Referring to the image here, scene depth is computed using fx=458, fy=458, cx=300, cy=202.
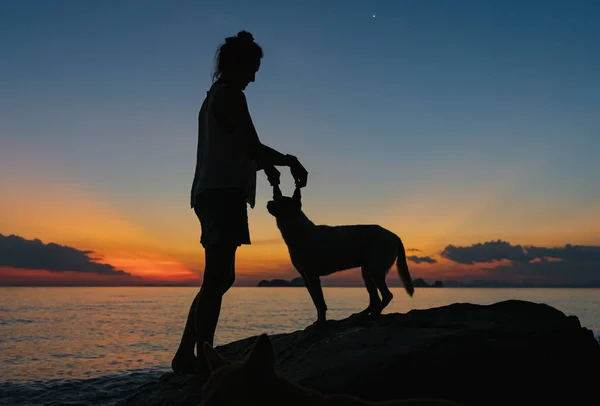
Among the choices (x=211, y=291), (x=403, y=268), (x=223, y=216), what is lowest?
(x=211, y=291)

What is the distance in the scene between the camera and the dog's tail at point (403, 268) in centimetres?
725

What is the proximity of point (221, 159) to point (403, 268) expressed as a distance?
4185 mm

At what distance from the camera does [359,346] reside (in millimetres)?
4316

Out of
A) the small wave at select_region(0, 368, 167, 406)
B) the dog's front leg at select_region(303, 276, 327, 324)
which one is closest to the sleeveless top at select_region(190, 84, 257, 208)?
the dog's front leg at select_region(303, 276, 327, 324)

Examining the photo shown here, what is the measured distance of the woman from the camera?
418cm

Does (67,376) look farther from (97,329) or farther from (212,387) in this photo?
(97,329)

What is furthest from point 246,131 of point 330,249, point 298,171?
point 330,249

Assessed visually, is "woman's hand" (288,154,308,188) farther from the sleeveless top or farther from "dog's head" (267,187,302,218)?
"dog's head" (267,187,302,218)

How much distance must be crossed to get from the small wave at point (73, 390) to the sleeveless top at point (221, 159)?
5973mm

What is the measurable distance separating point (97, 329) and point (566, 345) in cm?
2554

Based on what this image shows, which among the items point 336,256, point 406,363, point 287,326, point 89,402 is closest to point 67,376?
point 89,402

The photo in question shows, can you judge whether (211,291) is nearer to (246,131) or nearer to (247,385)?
(246,131)

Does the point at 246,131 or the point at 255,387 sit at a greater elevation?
the point at 246,131

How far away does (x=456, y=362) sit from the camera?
377 cm
